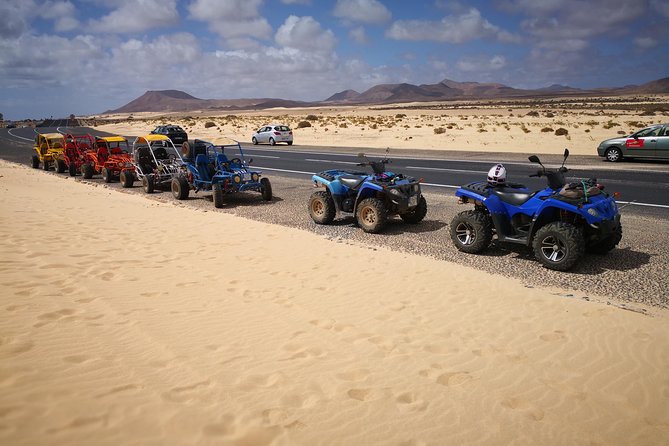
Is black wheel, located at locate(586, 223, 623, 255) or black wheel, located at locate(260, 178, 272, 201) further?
black wheel, located at locate(260, 178, 272, 201)

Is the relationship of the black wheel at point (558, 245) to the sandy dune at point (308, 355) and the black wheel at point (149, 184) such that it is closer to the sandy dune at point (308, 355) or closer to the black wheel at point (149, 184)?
the sandy dune at point (308, 355)

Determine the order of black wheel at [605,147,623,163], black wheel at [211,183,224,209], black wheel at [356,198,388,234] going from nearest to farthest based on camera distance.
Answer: black wheel at [356,198,388,234] < black wheel at [211,183,224,209] < black wheel at [605,147,623,163]

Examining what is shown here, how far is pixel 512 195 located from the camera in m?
6.85

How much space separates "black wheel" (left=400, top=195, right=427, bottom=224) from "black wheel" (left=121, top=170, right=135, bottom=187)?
10076mm

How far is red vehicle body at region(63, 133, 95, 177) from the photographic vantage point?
18.0m

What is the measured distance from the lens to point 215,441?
9.04 ft

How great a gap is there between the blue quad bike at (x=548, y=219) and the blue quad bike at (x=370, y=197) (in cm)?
147

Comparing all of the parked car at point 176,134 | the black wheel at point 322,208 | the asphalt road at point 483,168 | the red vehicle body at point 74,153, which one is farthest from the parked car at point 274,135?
the black wheel at point 322,208

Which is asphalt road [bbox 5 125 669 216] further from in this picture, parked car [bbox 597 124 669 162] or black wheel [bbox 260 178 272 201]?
black wheel [bbox 260 178 272 201]

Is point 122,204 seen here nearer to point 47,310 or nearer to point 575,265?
point 47,310

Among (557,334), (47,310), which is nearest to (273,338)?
(47,310)

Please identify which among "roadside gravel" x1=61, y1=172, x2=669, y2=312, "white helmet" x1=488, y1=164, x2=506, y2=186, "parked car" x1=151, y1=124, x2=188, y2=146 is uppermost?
"parked car" x1=151, y1=124, x2=188, y2=146

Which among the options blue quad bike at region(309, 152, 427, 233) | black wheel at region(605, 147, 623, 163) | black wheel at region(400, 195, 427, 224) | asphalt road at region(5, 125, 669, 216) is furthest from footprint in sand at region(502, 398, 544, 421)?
black wheel at region(605, 147, 623, 163)

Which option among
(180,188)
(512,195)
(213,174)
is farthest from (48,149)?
(512,195)
